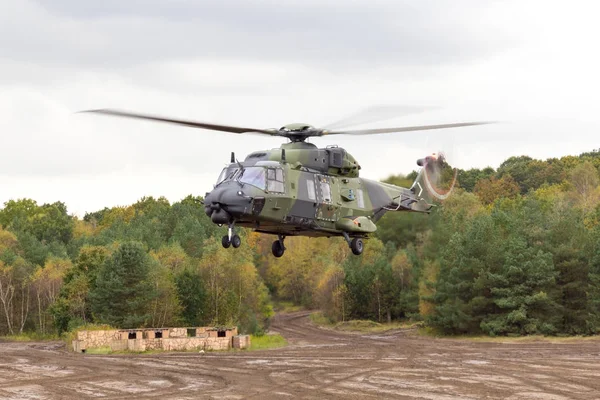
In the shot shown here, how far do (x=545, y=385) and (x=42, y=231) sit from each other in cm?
12666

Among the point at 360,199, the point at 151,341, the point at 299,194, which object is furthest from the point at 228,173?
the point at 151,341

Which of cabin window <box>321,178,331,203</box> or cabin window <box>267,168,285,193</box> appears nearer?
cabin window <box>267,168,285,193</box>

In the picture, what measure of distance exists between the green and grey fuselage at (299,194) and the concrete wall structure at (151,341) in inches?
1288

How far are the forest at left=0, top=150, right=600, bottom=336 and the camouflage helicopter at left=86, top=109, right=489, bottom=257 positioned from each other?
9310 mm

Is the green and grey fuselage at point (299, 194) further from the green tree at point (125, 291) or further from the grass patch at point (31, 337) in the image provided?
the grass patch at point (31, 337)

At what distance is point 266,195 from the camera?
3775 centimetres

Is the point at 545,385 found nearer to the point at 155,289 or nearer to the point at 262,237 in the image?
the point at 155,289

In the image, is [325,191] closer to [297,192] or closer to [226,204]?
[297,192]

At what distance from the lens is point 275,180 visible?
126 ft

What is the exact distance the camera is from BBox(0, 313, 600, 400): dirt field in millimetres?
43219

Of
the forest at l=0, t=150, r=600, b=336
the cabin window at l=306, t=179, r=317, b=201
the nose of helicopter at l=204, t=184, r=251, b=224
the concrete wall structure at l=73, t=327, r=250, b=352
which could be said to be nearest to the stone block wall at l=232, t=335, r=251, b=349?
the concrete wall structure at l=73, t=327, r=250, b=352

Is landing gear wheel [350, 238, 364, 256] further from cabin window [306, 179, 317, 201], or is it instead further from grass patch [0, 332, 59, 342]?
grass patch [0, 332, 59, 342]

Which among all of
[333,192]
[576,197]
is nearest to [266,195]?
[333,192]

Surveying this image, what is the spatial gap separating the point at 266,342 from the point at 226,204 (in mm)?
52331
